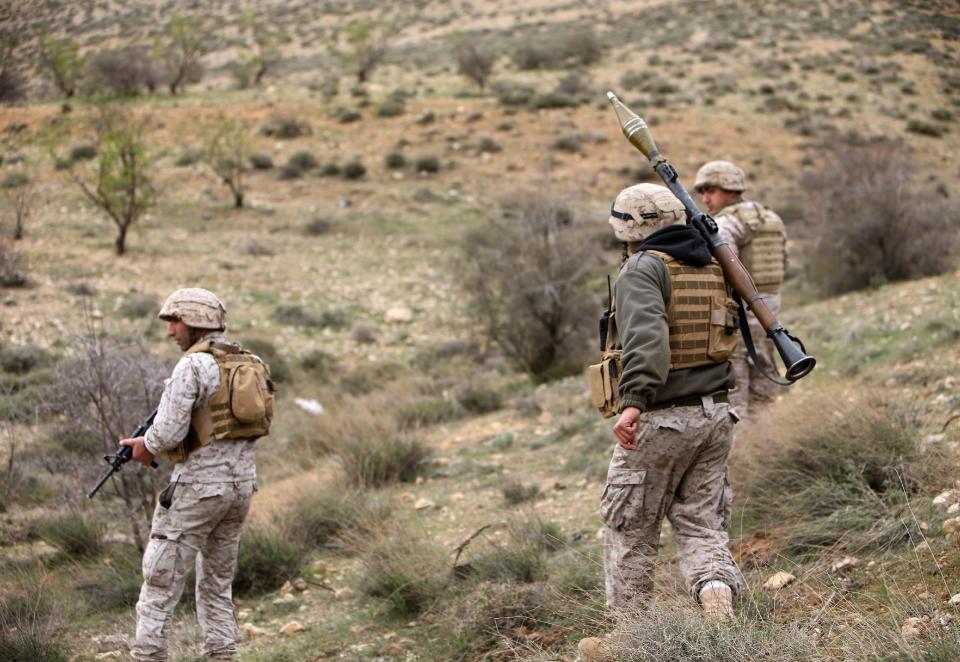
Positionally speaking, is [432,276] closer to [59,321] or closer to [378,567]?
[59,321]

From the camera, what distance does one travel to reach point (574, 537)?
5.47m

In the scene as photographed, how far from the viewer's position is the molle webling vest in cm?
399

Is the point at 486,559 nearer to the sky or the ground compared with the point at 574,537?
nearer to the sky

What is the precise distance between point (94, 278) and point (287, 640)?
34.8 feet

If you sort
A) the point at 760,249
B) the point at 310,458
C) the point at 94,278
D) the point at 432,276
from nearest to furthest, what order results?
the point at 760,249, the point at 310,458, the point at 94,278, the point at 432,276

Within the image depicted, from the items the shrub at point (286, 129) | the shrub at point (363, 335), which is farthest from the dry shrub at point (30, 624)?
the shrub at point (286, 129)

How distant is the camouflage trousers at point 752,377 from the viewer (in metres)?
5.30

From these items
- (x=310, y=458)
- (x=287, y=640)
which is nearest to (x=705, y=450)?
(x=287, y=640)

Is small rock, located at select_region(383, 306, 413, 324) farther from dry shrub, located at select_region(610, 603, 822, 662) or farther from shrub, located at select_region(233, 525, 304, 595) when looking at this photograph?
dry shrub, located at select_region(610, 603, 822, 662)

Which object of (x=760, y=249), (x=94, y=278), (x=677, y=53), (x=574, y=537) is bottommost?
(x=677, y=53)

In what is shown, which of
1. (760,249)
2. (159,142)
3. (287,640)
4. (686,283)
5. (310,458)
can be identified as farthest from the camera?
(159,142)

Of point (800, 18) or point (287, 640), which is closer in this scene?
point (287, 640)

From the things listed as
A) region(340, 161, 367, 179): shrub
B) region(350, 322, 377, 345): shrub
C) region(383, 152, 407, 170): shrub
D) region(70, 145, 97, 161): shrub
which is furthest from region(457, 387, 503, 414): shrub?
region(70, 145, 97, 161): shrub

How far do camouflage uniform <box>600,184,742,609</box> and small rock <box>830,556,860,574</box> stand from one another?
885mm
